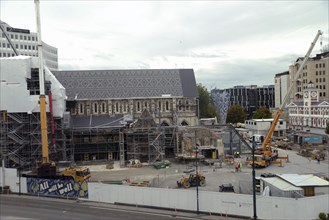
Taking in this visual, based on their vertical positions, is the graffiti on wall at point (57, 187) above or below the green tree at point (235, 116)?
below

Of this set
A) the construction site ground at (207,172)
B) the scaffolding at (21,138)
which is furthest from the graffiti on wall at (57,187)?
the scaffolding at (21,138)

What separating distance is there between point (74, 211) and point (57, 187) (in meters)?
6.14

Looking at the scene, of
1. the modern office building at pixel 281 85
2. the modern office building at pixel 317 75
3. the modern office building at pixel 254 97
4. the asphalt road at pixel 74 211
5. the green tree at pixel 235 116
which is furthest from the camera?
the modern office building at pixel 254 97

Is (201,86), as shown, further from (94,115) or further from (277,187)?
(277,187)

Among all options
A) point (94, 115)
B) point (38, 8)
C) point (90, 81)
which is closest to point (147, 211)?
point (38, 8)

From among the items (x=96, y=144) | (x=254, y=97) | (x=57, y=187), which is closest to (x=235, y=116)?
(x=254, y=97)

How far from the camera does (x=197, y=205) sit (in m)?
26.9

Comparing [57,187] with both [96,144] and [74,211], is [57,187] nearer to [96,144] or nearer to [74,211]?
[74,211]

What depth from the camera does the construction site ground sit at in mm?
39719

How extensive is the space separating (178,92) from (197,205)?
43.1m

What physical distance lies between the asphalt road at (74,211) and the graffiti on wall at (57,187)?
2.87ft

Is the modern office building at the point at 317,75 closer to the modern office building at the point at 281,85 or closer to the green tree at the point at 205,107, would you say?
the modern office building at the point at 281,85

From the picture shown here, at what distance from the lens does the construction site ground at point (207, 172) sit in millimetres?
A: 39719

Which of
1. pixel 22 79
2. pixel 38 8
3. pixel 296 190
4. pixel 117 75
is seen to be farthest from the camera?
pixel 117 75
